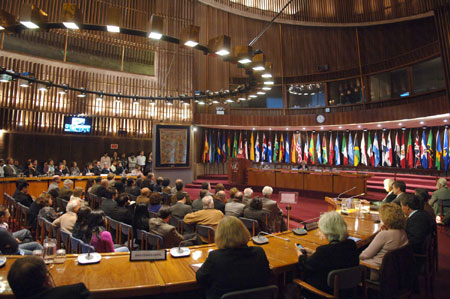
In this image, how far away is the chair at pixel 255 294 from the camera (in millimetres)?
1719

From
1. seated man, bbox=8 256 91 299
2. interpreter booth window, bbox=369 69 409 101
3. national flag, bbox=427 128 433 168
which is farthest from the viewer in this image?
interpreter booth window, bbox=369 69 409 101

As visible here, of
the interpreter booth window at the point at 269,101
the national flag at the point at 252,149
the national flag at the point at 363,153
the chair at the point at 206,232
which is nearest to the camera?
the chair at the point at 206,232

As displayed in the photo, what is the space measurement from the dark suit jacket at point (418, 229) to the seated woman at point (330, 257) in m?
1.36

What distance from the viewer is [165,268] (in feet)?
7.55

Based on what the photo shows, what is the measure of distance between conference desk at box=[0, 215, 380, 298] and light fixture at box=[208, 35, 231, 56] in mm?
3323

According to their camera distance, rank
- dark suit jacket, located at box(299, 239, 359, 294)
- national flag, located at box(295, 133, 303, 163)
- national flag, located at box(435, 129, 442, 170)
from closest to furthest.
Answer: dark suit jacket, located at box(299, 239, 359, 294) < national flag, located at box(435, 129, 442, 170) < national flag, located at box(295, 133, 303, 163)

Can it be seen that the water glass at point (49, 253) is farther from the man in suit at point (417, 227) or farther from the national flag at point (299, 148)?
the national flag at point (299, 148)

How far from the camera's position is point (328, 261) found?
2.22 meters

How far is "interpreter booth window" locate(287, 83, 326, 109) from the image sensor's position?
1347 cm

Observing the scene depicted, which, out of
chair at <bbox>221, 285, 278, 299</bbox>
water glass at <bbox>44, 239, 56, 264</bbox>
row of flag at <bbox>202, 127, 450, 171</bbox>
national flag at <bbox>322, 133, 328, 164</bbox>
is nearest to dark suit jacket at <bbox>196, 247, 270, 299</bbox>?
chair at <bbox>221, 285, 278, 299</bbox>

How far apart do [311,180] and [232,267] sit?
8.96m

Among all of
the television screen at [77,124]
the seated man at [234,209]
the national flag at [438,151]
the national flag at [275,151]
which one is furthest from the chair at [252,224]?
the television screen at [77,124]

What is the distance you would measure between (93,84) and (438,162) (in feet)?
46.9

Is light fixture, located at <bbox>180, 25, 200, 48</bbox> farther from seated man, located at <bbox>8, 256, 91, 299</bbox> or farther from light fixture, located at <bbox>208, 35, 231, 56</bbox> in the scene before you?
seated man, located at <bbox>8, 256, 91, 299</bbox>
